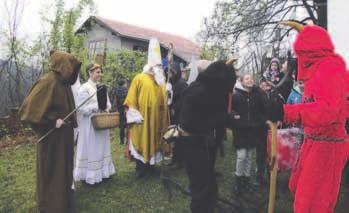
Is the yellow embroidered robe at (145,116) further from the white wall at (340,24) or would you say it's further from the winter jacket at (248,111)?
the white wall at (340,24)

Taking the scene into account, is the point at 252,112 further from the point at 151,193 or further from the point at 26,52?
the point at 26,52

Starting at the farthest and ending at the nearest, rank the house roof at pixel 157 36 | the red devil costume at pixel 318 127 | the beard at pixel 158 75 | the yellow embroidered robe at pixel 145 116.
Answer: the house roof at pixel 157 36 < the beard at pixel 158 75 < the yellow embroidered robe at pixel 145 116 < the red devil costume at pixel 318 127

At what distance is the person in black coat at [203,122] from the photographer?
375 cm

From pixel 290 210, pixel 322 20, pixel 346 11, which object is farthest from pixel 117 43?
pixel 290 210

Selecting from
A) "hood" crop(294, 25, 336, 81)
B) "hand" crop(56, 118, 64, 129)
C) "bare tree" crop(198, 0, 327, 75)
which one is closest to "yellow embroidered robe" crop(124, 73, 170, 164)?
"hand" crop(56, 118, 64, 129)

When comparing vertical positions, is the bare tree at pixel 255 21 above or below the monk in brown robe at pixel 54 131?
above

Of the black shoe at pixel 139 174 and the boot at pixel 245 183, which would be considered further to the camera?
the black shoe at pixel 139 174

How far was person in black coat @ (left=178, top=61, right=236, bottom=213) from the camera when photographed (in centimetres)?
375

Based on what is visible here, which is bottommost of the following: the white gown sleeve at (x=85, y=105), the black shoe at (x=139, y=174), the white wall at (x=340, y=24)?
the black shoe at (x=139, y=174)

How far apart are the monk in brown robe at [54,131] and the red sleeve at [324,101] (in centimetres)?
288

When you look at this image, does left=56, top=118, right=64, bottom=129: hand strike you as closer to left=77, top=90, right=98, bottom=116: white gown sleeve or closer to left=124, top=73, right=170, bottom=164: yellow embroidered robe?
left=77, top=90, right=98, bottom=116: white gown sleeve

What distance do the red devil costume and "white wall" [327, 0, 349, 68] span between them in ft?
13.0

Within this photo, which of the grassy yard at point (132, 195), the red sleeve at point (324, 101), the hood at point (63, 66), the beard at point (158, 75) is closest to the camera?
the red sleeve at point (324, 101)

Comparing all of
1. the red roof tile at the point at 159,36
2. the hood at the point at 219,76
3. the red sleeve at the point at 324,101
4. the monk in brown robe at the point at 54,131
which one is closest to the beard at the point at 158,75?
the monk in brown robe at the point at 54,131
